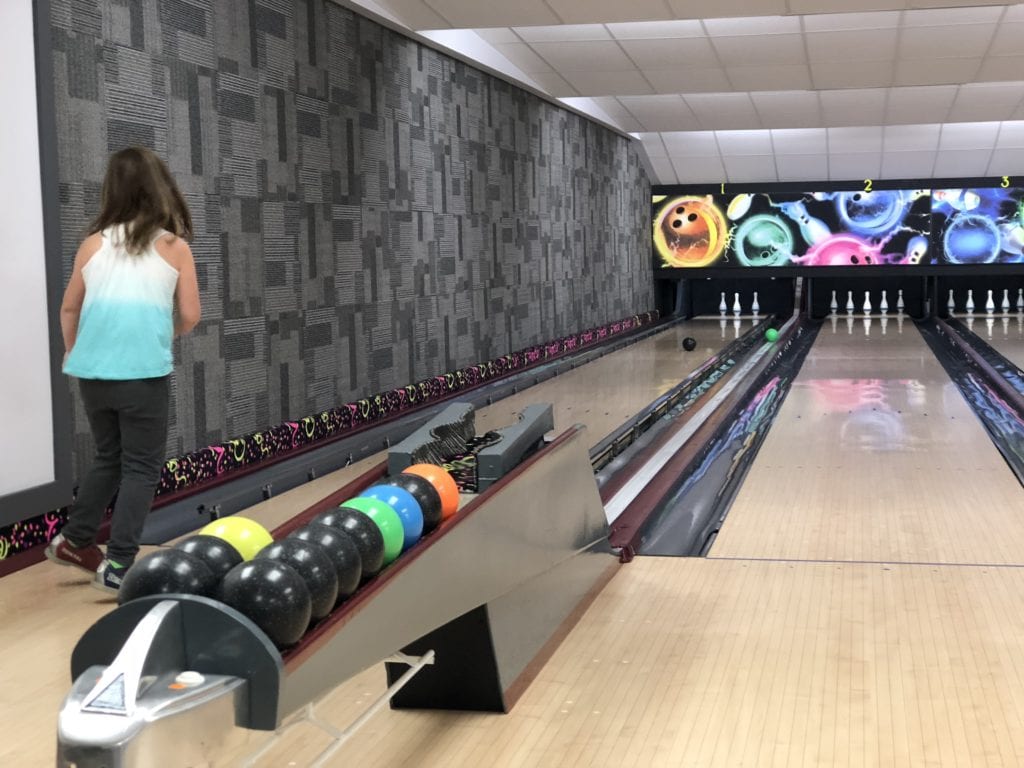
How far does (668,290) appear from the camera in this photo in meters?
15.0

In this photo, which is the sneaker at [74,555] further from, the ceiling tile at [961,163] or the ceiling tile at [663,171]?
the ceiling tile at [961,163]

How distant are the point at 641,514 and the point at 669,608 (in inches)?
47.2

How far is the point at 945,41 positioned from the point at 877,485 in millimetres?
3540

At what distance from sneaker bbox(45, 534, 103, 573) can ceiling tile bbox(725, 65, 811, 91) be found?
597cm

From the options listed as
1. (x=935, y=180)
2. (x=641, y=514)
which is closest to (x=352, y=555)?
(x=641, y=514)

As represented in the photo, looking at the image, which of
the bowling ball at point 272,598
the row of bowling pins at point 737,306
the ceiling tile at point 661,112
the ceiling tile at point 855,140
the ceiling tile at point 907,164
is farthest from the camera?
the row of bowling pins at point 737,306

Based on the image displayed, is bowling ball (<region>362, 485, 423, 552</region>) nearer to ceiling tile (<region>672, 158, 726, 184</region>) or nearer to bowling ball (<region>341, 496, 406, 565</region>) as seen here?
bowling ball (<region>341, 496, 406, 565</region>)

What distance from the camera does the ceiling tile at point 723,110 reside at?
9.91 meters

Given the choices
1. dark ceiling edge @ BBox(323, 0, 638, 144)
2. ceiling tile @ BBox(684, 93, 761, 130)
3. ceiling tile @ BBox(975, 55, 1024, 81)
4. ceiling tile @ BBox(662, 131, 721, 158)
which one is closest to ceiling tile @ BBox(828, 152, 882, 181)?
ceiling tile @ BBox(662, 131, 721, 158)

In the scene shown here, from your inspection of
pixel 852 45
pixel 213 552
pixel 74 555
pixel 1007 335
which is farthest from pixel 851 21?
pixel 213 552

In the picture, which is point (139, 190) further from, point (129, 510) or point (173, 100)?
point (173, 100)

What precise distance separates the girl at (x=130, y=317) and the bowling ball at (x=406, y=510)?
1108 millimetres

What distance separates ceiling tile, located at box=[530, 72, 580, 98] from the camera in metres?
8.53

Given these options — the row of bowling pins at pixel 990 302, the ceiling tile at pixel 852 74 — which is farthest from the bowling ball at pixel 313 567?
the row of bowling pins at pixel 990 302
